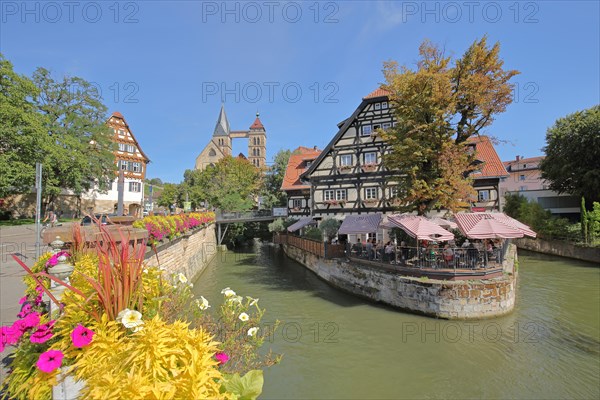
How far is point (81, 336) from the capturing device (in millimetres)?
2076

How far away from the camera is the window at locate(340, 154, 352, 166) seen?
24.0 metres

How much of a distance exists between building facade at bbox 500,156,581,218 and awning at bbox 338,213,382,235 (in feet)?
45.5

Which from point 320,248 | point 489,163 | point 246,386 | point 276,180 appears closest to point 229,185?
point 276,180

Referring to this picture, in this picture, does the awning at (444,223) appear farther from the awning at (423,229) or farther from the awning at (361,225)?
the awning at (361,225)

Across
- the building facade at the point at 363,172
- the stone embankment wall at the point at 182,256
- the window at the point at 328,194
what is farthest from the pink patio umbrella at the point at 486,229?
the stone embankment wall at the point at 182,256


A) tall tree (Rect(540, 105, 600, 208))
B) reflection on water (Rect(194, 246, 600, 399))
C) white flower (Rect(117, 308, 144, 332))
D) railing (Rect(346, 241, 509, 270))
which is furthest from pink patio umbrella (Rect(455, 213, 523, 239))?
tall tree (Rect(540, 105, 600, 208))

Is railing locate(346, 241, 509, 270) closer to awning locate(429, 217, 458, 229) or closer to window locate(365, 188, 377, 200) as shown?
awning locate(429, 217, 458, 229)

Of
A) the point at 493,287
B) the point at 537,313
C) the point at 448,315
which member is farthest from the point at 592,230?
the point at 448,315

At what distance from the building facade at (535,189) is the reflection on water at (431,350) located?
49.7ft

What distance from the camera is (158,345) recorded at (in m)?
1.83

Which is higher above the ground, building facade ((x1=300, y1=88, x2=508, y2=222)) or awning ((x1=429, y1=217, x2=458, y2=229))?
building facade ((x1=300, y1=88, x2=508, y2=222))

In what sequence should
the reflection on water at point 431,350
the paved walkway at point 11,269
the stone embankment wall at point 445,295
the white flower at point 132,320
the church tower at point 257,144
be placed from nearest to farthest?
the white flower at point 132,320 < the paved walkway at point 11,269 < the reflection on water at point 431,350 < the stone embankment wall at point 445,295 < the church tower at point 257,144

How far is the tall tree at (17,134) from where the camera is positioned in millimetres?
23594

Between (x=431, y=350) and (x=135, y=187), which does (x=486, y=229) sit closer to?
(x=431, y=350)
